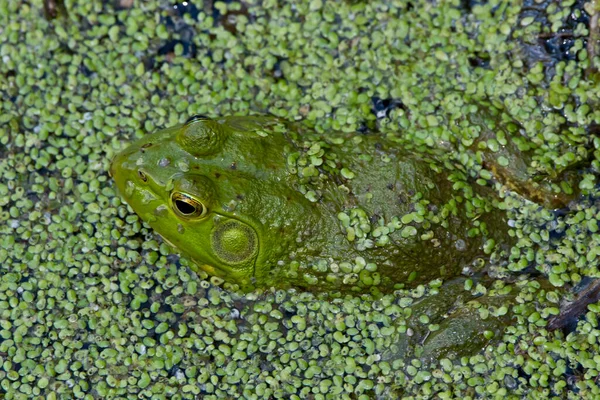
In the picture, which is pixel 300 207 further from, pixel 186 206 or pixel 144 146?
pixel 144 146

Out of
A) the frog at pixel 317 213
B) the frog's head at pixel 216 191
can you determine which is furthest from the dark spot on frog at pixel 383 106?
the frog's head at pixel 216 191

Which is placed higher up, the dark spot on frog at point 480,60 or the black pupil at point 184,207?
the dark spot on frog at point 480,60

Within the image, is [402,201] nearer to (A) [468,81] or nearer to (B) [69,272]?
(A) [468,81]

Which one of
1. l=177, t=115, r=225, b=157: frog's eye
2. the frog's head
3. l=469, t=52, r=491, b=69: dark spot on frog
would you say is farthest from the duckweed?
l=177, t=115, r=225, b=157: frog's eye

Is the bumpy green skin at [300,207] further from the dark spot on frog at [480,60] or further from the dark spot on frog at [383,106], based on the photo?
the dark spot on frog at [480,60]

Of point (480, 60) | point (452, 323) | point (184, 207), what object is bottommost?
point (452, 323)

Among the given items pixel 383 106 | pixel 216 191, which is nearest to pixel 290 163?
pixel 216 191

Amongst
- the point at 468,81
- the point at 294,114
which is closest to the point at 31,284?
the point at 294,114
